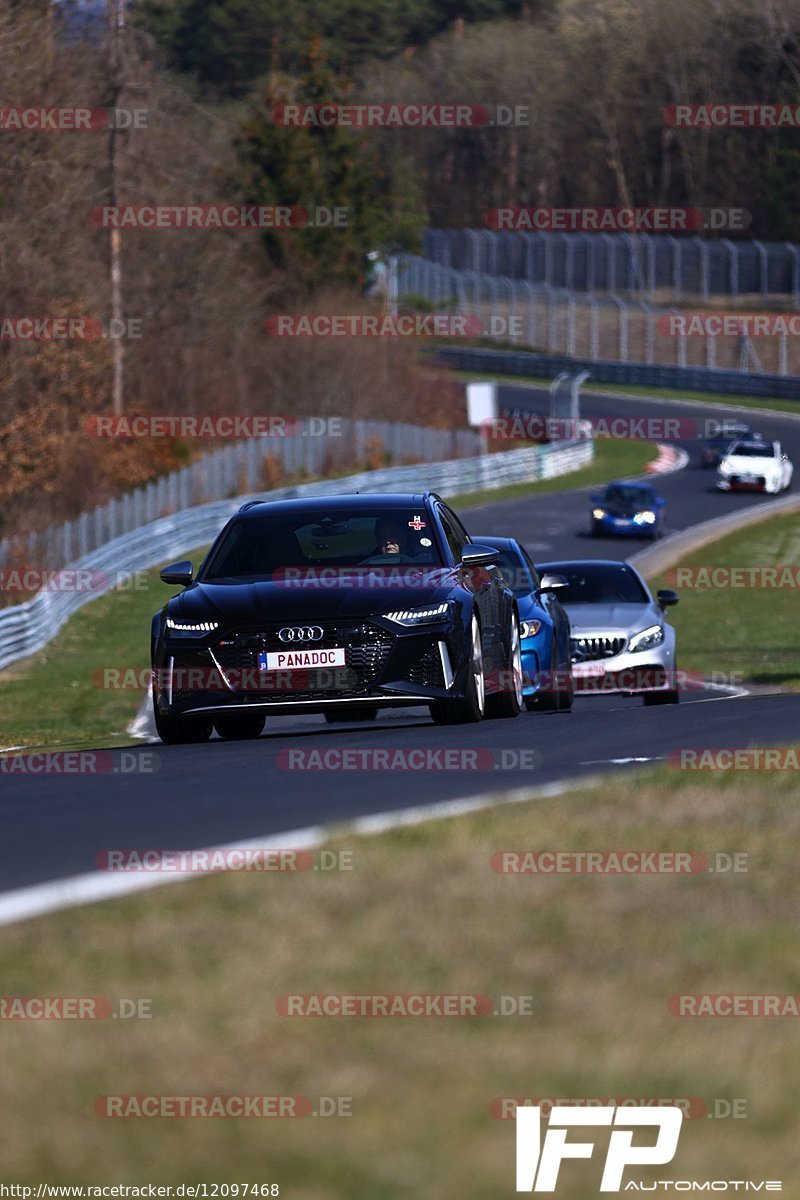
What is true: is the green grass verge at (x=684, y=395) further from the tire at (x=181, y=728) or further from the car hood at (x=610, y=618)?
the tire at (x=181, y=728)

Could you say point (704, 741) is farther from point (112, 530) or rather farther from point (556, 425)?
point (556, 425)

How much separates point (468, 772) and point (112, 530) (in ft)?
108

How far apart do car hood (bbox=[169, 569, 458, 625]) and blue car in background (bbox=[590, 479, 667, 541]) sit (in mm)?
34207

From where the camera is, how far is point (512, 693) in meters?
13.8

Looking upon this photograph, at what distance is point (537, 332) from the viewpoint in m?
104

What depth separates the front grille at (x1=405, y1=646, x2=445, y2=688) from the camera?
12047 millimetres

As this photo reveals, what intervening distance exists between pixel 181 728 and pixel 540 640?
475cm

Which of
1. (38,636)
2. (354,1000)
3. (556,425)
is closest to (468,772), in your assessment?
(354,1000)
